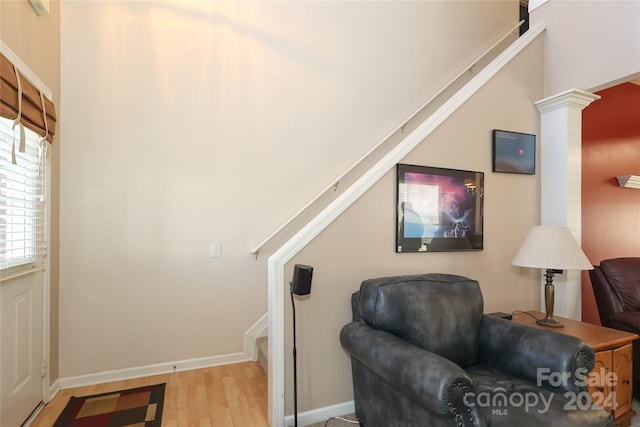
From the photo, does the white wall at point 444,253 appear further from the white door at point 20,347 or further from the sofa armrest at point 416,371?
the white door at point 20,347

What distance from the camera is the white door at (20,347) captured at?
1.74 meters

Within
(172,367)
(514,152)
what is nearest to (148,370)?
(172,367)

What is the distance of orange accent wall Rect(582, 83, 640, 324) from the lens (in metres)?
3.33

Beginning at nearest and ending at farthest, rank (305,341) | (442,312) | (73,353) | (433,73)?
(442,312) < (305,341) < (73,353) < (433,73)

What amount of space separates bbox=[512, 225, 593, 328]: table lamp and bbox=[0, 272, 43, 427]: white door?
3129mm

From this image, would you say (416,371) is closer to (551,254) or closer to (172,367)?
(551,254)

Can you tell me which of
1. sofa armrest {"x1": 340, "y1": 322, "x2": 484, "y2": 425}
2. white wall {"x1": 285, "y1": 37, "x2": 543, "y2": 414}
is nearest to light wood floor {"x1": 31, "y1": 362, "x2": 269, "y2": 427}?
white wall {"x1": 285, "y1": 37, "x2": 543, "y2": 414}

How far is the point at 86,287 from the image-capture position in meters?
2.50

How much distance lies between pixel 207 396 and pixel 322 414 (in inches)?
34.5

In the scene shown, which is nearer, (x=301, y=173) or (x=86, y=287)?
(x=86, y=287)

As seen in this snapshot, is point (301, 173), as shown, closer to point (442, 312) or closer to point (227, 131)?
Answer: point (227, 131)

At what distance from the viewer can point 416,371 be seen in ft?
4.44

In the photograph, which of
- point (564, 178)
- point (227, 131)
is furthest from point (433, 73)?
point (227, 131)

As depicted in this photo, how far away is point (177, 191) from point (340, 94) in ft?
6.05
